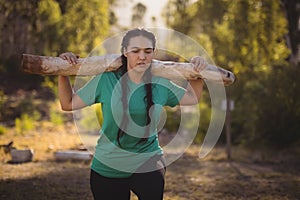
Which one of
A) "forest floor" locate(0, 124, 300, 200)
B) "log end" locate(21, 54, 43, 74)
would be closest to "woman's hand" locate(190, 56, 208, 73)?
"log end" locate(21, 54, 43, 74)

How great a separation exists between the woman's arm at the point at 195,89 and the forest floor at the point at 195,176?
2608 millimetres

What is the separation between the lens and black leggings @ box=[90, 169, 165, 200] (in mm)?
2477

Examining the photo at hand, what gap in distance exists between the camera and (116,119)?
250 cm

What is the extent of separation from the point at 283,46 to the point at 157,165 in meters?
8.95

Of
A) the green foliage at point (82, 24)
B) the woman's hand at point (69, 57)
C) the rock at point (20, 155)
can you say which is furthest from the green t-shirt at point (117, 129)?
the green foliage at point (82, 24)

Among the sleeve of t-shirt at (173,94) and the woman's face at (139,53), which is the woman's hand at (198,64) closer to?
the sleeve of t-shirt at (173,94)

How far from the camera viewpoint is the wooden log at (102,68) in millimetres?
2871

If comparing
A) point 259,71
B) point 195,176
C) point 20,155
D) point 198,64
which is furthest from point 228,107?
point 198,64

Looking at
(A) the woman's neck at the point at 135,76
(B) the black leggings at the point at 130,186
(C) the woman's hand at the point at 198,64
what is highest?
(C) the woman's hand at the point at 198,64

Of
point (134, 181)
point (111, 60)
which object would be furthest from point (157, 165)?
point (111, 60)

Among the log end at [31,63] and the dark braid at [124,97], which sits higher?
the log end at [31,63]

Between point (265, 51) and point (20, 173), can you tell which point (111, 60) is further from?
point (265, 51)

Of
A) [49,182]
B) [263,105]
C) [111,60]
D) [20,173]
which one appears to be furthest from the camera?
[263,105]

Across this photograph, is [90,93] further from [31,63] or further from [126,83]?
[31,63]
